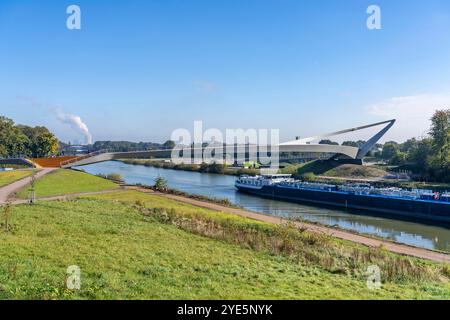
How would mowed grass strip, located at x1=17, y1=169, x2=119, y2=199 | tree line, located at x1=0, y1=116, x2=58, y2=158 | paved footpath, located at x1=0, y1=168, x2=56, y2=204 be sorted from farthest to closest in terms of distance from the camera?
tree line, located at x1=0, y1=116, x2=58, y2=158 < mowed grass strip, located at x1=17, y1=169, x2=119, y2=199 < paved footpath, located at x1=0, y1=168, x2=56, y2=204

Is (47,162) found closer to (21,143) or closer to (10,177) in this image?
(21,143)

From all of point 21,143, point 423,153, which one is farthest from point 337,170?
point 21,143

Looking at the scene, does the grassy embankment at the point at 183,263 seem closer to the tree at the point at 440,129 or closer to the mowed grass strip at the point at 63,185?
the mowed grass strip at the point at 63,185

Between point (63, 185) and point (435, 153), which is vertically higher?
point (435, 153)

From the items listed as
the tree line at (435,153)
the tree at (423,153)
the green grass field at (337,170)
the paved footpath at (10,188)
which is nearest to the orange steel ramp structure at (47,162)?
the paved footpath at (10,188)

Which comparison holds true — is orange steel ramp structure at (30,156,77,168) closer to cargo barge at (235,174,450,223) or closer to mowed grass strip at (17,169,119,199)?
mowed grass strip at (17,169,119,199)

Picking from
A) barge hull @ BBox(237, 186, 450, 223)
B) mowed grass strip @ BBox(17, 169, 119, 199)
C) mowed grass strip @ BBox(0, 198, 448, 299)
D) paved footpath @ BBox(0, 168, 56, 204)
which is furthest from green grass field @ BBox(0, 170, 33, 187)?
barge hull @ BBox(237, 186, 450, 223)
